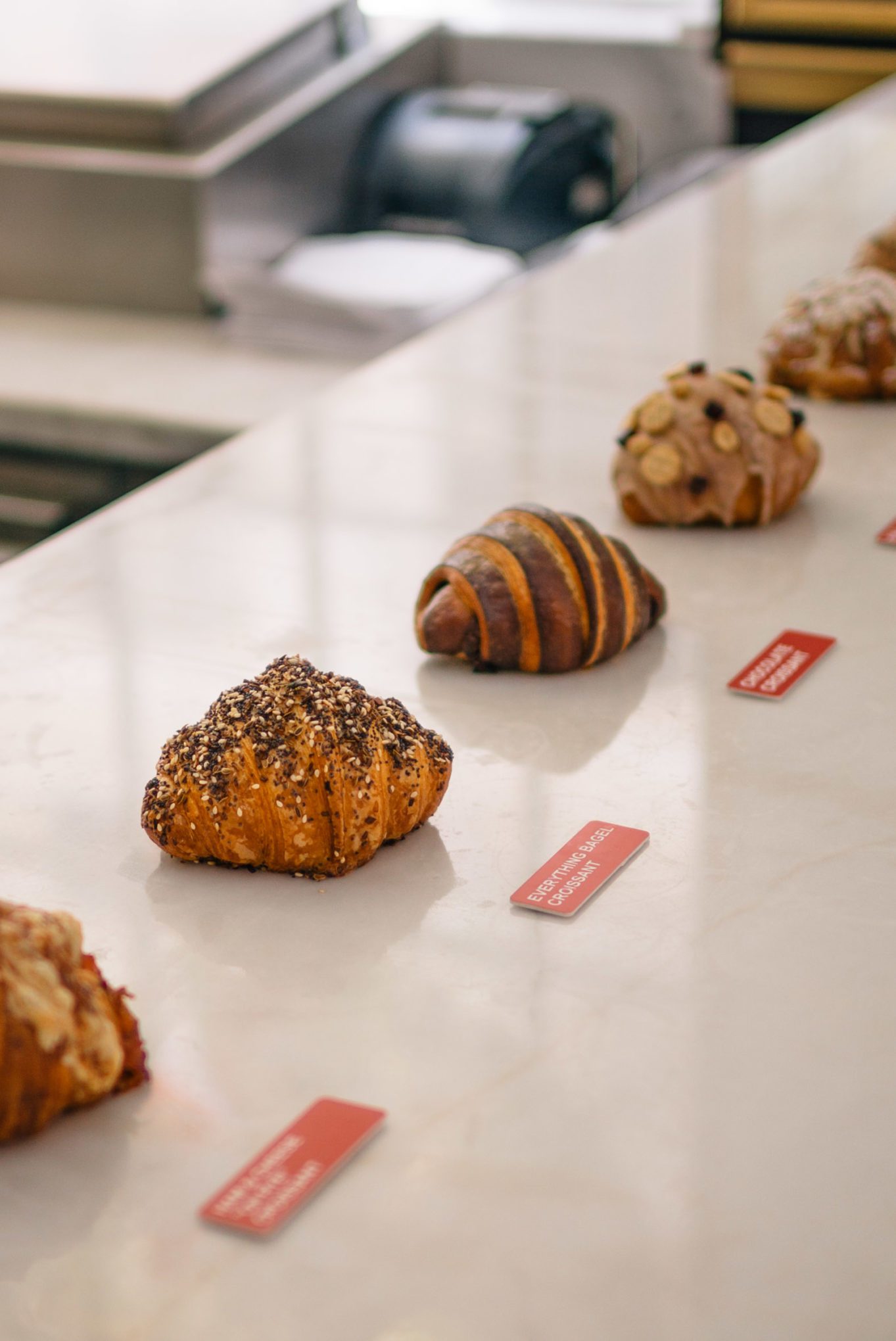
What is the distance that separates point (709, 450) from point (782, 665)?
0.34 metres

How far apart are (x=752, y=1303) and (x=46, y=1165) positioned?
38cm

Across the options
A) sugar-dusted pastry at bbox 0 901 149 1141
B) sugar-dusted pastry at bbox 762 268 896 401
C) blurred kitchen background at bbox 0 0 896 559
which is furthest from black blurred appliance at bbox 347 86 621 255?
sugar-dusted pastry at bbox 0 901 149 1141

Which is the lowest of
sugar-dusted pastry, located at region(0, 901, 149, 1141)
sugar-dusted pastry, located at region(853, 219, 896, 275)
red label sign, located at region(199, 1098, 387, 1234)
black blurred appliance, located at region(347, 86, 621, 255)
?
black blurred appliance, located at region(347, 86, 621, 255)

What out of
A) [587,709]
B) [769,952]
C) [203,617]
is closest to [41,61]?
[203,617]

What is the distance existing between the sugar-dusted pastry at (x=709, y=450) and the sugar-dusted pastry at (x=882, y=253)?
0.86 metres

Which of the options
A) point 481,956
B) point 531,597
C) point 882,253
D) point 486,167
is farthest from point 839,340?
point 486,167

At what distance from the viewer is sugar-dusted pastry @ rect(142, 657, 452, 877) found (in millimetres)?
1146

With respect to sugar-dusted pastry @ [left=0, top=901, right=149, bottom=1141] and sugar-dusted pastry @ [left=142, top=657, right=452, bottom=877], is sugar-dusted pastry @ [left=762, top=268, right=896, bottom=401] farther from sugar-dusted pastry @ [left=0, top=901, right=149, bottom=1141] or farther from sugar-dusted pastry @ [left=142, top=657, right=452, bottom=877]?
sugar-dusted pastry @ [left=0, top=901, right=149, bottom=1141]

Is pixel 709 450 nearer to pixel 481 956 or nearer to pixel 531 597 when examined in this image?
pixel 531 597

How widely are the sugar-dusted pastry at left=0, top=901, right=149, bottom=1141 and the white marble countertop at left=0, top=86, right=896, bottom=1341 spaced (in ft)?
0.10

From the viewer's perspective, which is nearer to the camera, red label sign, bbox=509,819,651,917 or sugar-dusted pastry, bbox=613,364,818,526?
red label sign, bbox=509,819,651,917

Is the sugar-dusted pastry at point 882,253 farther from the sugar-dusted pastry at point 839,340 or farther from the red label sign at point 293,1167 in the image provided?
the red label sign at point 293,1167

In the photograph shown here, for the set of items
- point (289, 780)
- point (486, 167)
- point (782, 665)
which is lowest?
point (486, 167)

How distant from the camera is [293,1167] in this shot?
90 cm
